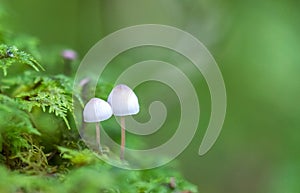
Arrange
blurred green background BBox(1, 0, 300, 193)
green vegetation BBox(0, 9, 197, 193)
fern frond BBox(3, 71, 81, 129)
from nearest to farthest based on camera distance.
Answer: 1. green vegetation BBox(0, 9, 197, 193)
2. fern frond BBox(3, 71, 81, 129)
3. blurred green background BBox(1, 0, 300, 193)

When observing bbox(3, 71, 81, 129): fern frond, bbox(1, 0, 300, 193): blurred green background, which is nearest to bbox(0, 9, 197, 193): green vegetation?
bbox(3, 71, 81, 129): fern frond

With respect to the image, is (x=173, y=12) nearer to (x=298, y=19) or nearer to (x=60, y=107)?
(x=298, y=19)

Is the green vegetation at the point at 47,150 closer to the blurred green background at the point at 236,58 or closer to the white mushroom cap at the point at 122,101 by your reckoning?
the white mushroom cap at the point at 122,101

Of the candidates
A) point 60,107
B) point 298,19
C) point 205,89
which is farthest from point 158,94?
point 60,107

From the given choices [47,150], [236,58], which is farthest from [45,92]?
[236,58]

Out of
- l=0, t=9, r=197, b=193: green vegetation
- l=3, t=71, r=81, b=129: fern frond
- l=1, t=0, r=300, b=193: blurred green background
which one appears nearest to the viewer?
l=0, t=9, r=197, b=193: green vegetation

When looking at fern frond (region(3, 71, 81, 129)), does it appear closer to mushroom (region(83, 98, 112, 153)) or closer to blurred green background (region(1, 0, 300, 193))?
mushroom (region(83, 98, 112, 153))
